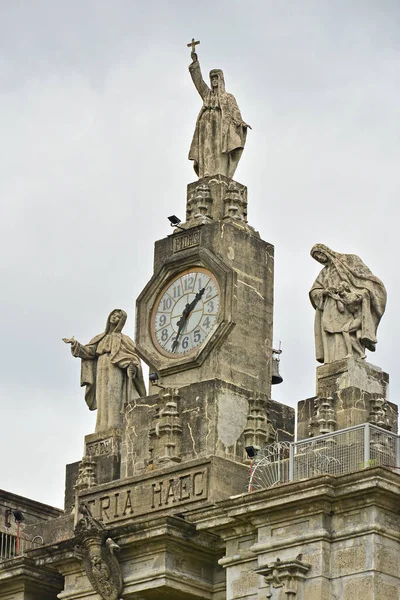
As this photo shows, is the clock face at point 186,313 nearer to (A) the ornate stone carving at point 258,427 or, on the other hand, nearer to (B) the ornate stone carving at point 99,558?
(A) the ornate stone carving at point 258,427

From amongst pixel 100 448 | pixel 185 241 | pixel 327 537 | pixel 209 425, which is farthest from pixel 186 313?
pixel 327 537

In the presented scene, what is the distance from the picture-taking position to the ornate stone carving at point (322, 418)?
122 ft

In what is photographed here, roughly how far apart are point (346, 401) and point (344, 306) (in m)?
2.15

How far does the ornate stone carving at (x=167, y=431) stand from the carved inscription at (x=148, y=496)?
599 mm

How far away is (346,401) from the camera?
123ft

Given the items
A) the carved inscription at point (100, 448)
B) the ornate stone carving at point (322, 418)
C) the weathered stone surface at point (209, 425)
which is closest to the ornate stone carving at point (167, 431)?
the weathered stone surface at point (209, 425)

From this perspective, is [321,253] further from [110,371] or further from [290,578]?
[290,578]

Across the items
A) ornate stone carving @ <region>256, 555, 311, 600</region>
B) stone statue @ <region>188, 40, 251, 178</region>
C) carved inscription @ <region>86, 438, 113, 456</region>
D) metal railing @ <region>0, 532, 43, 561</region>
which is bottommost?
ornate stone carving @ <region>256, 555, 311, 600</region>

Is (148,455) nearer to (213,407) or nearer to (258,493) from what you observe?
(213,407)

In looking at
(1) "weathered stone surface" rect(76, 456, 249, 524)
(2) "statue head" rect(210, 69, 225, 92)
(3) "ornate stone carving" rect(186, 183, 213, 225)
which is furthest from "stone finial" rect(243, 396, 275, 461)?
(2) "statue head" rect(210, 69, 225, 92)

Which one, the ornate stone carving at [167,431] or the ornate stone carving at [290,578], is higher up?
the ornate stone carving at [167,431]

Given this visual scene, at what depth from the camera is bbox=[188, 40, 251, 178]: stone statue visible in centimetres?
4188

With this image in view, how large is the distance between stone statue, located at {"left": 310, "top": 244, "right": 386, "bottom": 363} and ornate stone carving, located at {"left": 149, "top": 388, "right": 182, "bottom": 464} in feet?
10.1

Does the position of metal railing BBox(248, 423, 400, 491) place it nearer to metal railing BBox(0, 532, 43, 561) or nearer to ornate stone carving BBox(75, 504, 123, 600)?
ornate stone carving BBox(75, 504, 123, 600)
